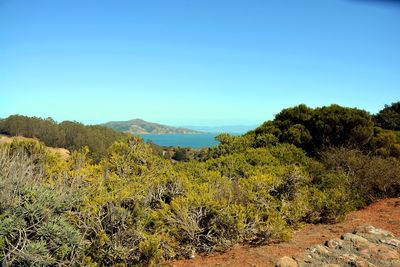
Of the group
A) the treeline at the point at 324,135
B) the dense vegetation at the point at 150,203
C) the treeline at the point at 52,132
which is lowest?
the treeline at the point at 52,132

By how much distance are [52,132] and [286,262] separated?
5893cm

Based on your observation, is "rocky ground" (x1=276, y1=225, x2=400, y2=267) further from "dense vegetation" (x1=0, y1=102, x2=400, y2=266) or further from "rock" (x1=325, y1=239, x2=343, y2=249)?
"dense vegetation" (x1=0, y1=102, x2=400, y2=266)

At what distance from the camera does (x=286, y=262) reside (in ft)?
18.1

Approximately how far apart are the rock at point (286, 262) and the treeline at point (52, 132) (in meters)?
49.5

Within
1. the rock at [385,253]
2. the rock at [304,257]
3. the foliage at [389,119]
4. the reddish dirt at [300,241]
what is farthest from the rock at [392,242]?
the foliage at [389,119]

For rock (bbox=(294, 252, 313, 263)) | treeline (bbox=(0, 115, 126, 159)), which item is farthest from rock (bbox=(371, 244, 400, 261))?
treeline (bbox=(0, 115, 126, 159))

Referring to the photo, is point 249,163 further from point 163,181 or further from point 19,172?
point 19,172

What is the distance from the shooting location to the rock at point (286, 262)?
5.43 meters

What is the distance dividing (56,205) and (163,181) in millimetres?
2815

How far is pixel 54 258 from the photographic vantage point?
5031 millimetres

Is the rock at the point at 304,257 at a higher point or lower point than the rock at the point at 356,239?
lower

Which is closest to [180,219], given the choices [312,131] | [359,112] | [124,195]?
[124,195]

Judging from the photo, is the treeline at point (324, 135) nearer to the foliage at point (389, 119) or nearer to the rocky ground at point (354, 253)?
the foliage at point (389, 119)

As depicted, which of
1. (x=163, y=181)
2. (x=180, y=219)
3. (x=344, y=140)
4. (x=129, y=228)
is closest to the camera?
(x=129, y=228)
